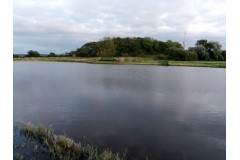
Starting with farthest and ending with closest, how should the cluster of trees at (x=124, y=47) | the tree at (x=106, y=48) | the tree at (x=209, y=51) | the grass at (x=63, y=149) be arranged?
the cluster of trees at (x=124, y=47) → the tree at (x=106, y=48) → the tree at (x=209, y=51) → the grass at (x=63, y=149)

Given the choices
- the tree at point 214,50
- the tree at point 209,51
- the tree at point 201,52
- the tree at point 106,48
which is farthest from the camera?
the tree at point 106,48

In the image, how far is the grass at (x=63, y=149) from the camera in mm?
6016

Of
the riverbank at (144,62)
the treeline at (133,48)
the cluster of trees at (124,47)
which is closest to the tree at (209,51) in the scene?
the treeline at (133,48)

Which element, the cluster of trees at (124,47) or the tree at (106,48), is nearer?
the tree at (106,48)

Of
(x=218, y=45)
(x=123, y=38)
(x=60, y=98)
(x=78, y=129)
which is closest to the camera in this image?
(x=78, y=129)

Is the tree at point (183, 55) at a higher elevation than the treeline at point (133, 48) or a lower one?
lower

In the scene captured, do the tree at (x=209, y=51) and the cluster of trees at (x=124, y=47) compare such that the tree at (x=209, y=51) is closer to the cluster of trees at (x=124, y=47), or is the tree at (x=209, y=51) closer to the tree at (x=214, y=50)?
the tree at (x=214, y=50)

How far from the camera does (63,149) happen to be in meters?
6.48

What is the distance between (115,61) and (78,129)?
42782 mm

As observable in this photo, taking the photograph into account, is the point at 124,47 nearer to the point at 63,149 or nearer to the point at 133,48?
the point at 133,48

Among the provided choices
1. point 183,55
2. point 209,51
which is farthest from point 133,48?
point 209,51

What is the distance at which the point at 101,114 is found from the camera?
1045 centimetres
